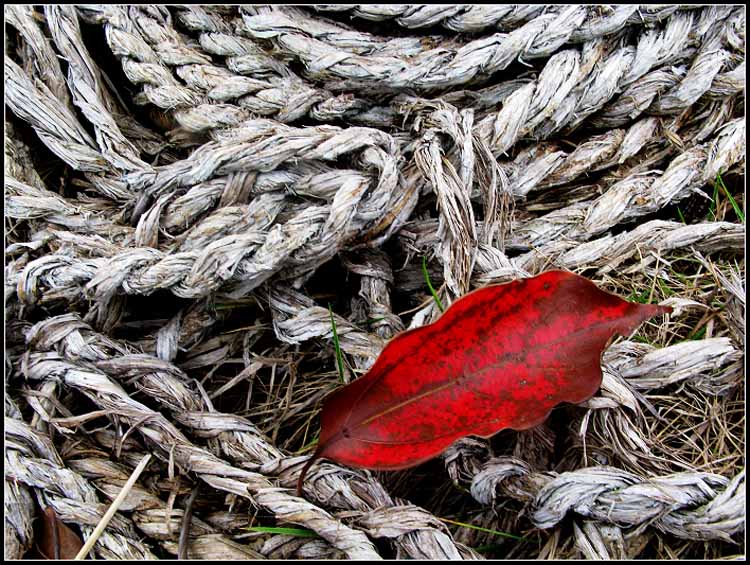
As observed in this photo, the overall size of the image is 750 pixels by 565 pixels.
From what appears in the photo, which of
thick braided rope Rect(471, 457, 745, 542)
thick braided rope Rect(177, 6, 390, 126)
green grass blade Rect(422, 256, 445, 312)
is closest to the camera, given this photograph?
thick braided rope Rect(471, 457, 745, 542)

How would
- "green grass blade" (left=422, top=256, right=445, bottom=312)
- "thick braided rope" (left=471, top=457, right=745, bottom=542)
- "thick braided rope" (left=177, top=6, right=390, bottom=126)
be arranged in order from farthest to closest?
"thick braided rope" (left=177, top=6, right=390, bottom=126) → "green grass blade" (left=422, top=256, right=445, bottom=312) → "thick braided rope" (left=471, top=457, right=745, bottom=542)

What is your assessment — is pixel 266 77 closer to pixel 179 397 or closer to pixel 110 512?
pixel 179 397

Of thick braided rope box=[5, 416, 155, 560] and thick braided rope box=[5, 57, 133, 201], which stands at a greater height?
thick braided rope box=[5, 57, 133, 201]

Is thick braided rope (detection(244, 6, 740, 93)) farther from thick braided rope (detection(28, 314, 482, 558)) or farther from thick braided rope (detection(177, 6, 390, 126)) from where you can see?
thick braided rope (detection(28, 314, 482, 558))

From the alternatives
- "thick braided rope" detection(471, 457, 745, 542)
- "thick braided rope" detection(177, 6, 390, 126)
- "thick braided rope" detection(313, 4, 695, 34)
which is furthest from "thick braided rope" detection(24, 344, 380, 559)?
"thick braided rope" detection(313, 4, 695, 34)

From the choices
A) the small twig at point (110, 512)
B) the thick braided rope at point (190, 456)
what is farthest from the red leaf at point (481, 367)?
the small twig at point (110, 512)

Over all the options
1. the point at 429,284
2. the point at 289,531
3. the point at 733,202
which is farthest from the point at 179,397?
the point at 733,202
